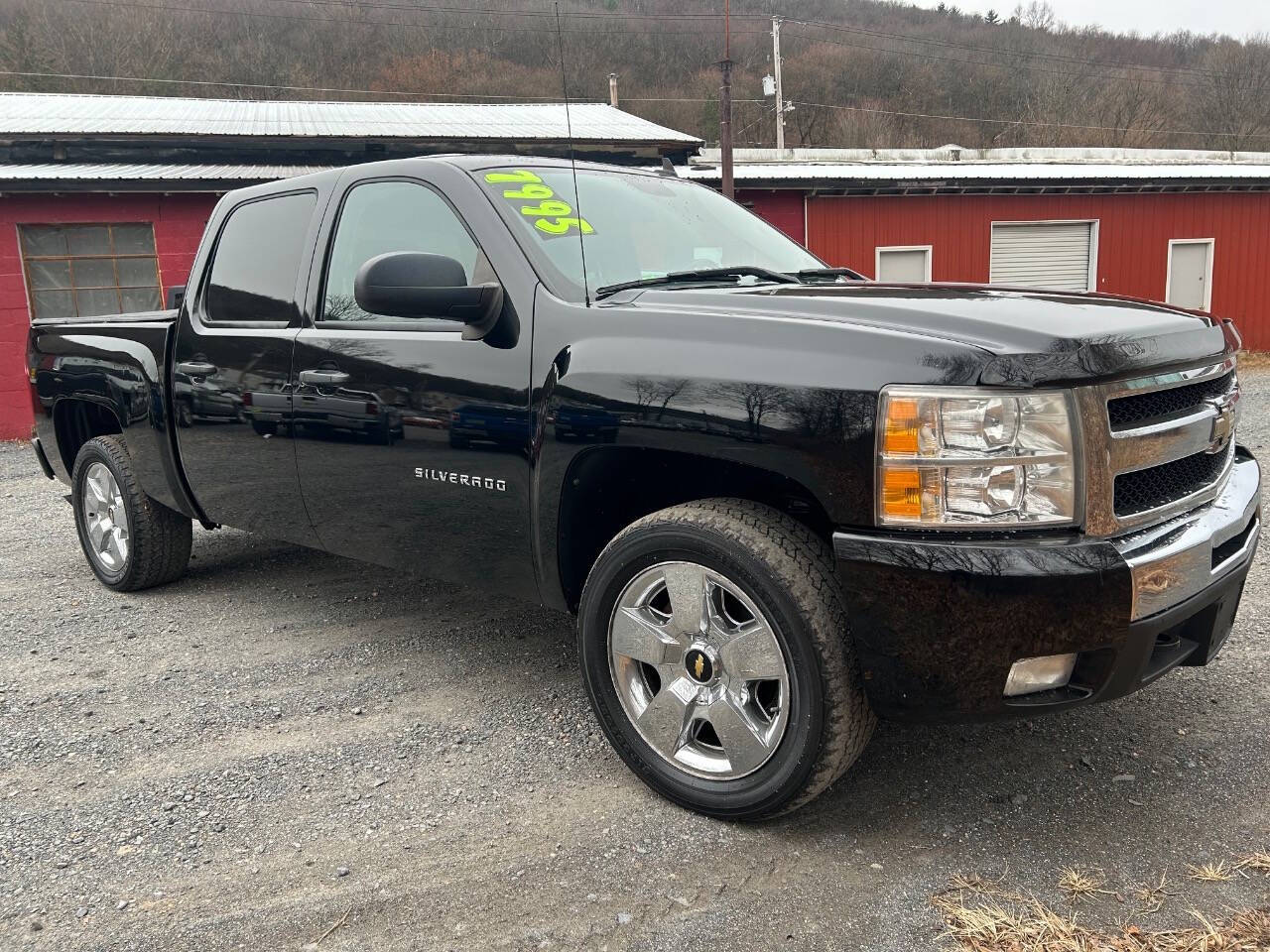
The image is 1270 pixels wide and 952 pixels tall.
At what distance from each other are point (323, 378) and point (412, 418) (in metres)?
0.50

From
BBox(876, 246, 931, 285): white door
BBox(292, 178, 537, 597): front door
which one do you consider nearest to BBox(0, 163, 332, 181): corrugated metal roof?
BBox(292, 178, 537, 597): front door

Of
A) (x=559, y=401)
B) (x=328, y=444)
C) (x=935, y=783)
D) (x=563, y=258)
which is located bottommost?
(x=935, y=783)

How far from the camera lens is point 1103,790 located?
107 inches

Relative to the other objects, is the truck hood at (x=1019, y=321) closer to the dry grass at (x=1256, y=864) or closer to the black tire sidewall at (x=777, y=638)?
the black tire sidewall at (x=777, y=638)

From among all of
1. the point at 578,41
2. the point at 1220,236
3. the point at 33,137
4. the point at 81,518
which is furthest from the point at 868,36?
the point at 81,518

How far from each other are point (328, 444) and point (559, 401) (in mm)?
1145

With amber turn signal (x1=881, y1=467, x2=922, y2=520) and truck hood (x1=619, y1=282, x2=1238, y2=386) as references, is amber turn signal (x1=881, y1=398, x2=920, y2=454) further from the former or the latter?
truck hood (x1=619, y1=282, x2=1238, y2=386)

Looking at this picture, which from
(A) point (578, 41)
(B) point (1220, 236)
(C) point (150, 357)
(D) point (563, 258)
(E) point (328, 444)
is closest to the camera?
(D) point (563, 258)

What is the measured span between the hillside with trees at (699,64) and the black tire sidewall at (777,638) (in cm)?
3773

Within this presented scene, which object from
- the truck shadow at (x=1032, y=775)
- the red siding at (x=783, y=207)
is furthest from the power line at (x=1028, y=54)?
the truck shadow at (x=1032, y=775)

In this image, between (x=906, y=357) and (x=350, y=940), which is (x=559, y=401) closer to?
(x=906, y=357)

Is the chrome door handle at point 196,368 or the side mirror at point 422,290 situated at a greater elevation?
the side mirror at point 422,290

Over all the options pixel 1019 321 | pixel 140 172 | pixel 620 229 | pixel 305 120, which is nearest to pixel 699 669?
pixel 1019 321

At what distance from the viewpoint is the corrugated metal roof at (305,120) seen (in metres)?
15.1
